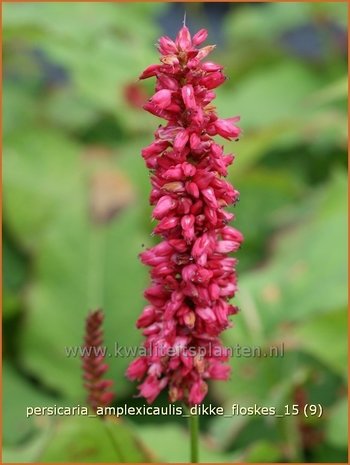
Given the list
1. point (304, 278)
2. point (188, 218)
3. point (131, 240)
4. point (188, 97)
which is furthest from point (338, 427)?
point (188, 97)

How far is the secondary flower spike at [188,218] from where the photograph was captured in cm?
179

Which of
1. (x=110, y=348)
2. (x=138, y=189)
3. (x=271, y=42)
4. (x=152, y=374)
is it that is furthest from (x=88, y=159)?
(x=152, y=374)

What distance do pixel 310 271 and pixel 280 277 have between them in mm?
119

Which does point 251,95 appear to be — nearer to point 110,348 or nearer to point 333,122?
point 333,122

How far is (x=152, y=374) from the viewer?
Answer: 6.72 ft

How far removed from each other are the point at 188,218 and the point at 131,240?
5.74 ft

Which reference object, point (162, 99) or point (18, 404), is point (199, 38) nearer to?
point (162, 99)

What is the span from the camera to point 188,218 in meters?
1.82

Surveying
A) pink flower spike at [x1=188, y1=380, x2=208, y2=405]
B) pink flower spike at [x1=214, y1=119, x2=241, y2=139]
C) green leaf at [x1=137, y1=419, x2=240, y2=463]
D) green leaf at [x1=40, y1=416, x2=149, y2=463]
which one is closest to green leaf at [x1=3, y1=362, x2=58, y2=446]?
green leaf at [x1=137, y1=419, x2=240, y2=463]

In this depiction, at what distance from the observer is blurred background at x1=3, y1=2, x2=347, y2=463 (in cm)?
304

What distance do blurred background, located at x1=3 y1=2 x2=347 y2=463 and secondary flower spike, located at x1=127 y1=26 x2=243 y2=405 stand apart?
462 mm

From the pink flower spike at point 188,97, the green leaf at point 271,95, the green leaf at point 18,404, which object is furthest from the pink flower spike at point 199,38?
the green leaf at point 271,95

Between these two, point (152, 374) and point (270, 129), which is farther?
point (270, 129)

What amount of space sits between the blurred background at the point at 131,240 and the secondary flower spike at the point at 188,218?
46cm
